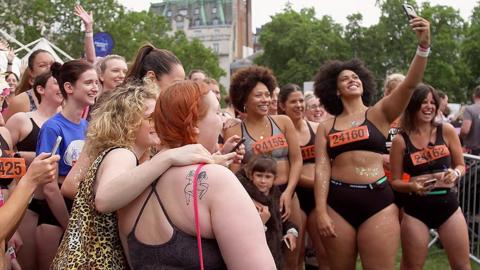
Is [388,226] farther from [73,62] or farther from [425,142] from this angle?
[73,62]

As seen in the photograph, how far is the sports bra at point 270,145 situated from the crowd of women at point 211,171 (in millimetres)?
12

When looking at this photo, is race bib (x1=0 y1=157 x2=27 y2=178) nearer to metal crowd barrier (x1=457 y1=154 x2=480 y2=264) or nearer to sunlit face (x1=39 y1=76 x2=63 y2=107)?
sunlit face (x1=39 y1=76 x2=63 y2=107)

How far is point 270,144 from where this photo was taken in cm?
505

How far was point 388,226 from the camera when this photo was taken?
4336 millimetres

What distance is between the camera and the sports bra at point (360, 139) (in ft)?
14.6

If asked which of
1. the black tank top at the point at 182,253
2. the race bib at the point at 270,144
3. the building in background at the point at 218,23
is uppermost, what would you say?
the black tank top at the point at 182,253

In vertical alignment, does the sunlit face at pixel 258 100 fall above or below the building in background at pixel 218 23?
above

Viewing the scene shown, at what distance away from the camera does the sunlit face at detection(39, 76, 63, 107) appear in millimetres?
4484

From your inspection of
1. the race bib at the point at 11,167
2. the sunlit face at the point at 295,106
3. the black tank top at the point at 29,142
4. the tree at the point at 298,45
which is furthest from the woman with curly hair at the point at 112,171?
the tree at the point at 298,45

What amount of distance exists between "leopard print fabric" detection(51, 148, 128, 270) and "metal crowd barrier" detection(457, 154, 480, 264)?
18.6 ft

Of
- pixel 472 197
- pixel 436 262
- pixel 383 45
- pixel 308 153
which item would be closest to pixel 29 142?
pixel 308 153

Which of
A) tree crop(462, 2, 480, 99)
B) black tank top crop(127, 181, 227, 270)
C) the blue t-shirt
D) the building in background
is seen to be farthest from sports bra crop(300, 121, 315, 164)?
the building in background

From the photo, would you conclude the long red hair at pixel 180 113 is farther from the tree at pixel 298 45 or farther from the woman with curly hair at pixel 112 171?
the tree at pixel 298 45

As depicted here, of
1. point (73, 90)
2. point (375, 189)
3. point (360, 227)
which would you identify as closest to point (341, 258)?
point (360, 227)
